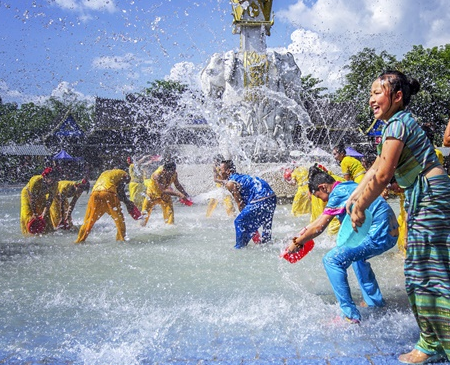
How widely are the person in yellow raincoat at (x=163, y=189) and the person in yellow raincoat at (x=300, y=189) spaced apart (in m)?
2.45

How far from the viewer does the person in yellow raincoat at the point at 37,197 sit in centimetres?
760

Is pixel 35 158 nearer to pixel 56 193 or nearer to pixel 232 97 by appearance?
pixel 232 97

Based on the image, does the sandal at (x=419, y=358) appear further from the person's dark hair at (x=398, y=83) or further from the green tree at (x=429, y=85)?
the green tree at (x=429, y=85)

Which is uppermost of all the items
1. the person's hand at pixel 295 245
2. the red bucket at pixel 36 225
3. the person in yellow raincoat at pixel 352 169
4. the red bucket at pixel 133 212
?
the person in yellow raincoat at pixel 352 169

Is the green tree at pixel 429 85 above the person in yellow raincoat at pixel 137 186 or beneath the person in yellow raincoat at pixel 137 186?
above

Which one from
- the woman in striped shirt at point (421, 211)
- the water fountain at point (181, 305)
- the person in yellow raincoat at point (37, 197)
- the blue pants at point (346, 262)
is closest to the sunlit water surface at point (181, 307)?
the water fountain at point (181, 305)

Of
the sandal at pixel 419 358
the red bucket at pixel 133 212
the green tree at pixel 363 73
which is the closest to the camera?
the sandal at pixel 419 358

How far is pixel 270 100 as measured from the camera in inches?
512

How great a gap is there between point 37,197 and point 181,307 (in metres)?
5.09

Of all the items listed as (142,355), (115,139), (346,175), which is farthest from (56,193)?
(115,139)

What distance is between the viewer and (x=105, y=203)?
6703 mm

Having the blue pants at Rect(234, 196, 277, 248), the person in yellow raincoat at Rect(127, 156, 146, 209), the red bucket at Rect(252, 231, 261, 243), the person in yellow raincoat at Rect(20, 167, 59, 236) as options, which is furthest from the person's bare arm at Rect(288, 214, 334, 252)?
the person in yellow raincoat at Rect(127, 156, 146, 209)

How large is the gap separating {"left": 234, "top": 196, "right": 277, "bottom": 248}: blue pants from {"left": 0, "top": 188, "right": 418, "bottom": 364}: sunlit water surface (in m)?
0.20

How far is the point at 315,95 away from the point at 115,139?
14.3 metres
